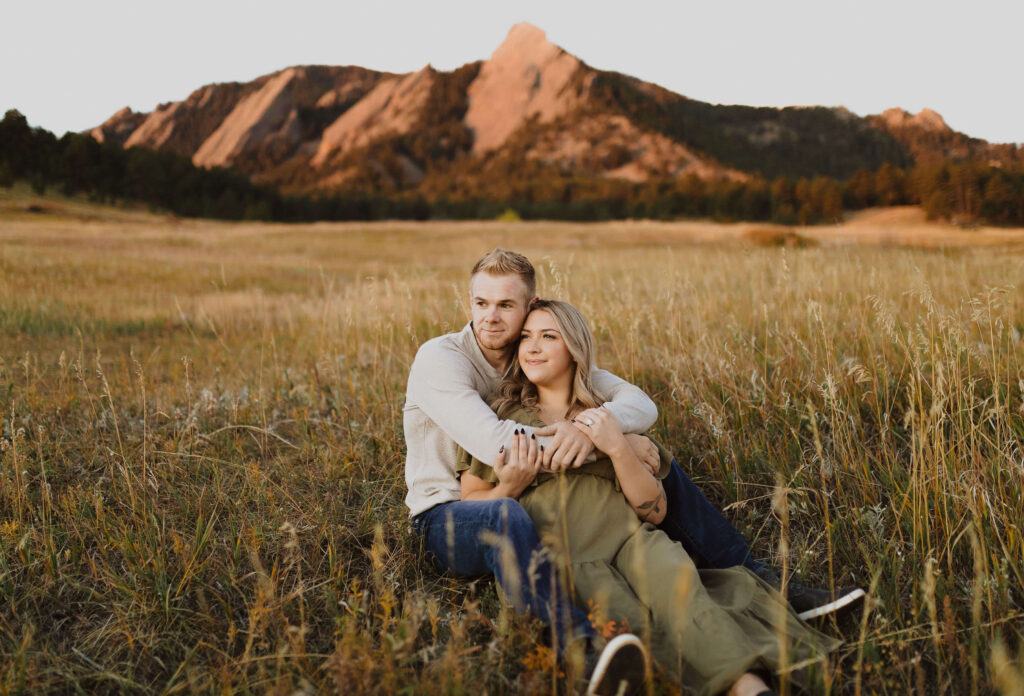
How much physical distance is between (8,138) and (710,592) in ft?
199

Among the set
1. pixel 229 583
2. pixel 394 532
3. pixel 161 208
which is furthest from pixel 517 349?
pixel 161 208

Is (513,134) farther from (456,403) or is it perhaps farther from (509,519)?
(509,519)

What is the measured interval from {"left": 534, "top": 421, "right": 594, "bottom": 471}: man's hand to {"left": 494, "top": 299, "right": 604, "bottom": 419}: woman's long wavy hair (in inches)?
16.7

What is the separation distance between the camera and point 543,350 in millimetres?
2840

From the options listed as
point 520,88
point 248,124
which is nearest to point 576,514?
point 520,88

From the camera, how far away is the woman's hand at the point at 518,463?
97.2 inches

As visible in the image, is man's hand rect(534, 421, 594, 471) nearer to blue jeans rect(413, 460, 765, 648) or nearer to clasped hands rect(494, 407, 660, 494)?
clasped hands rect(494, 407, 660, 494)

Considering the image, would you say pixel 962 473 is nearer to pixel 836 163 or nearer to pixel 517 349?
pixel 517 349

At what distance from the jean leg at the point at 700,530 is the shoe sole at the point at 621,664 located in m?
0.88

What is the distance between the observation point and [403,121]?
164m

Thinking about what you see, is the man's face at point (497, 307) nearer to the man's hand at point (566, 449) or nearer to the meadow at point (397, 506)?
the man's hand at point (566, 449)

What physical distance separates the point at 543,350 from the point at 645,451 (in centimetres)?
64

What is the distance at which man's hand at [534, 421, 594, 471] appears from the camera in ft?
8.00

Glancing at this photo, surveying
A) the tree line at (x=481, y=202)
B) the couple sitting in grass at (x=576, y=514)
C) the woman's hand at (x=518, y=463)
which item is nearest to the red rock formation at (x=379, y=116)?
the tree line at (x=481, y=202)
